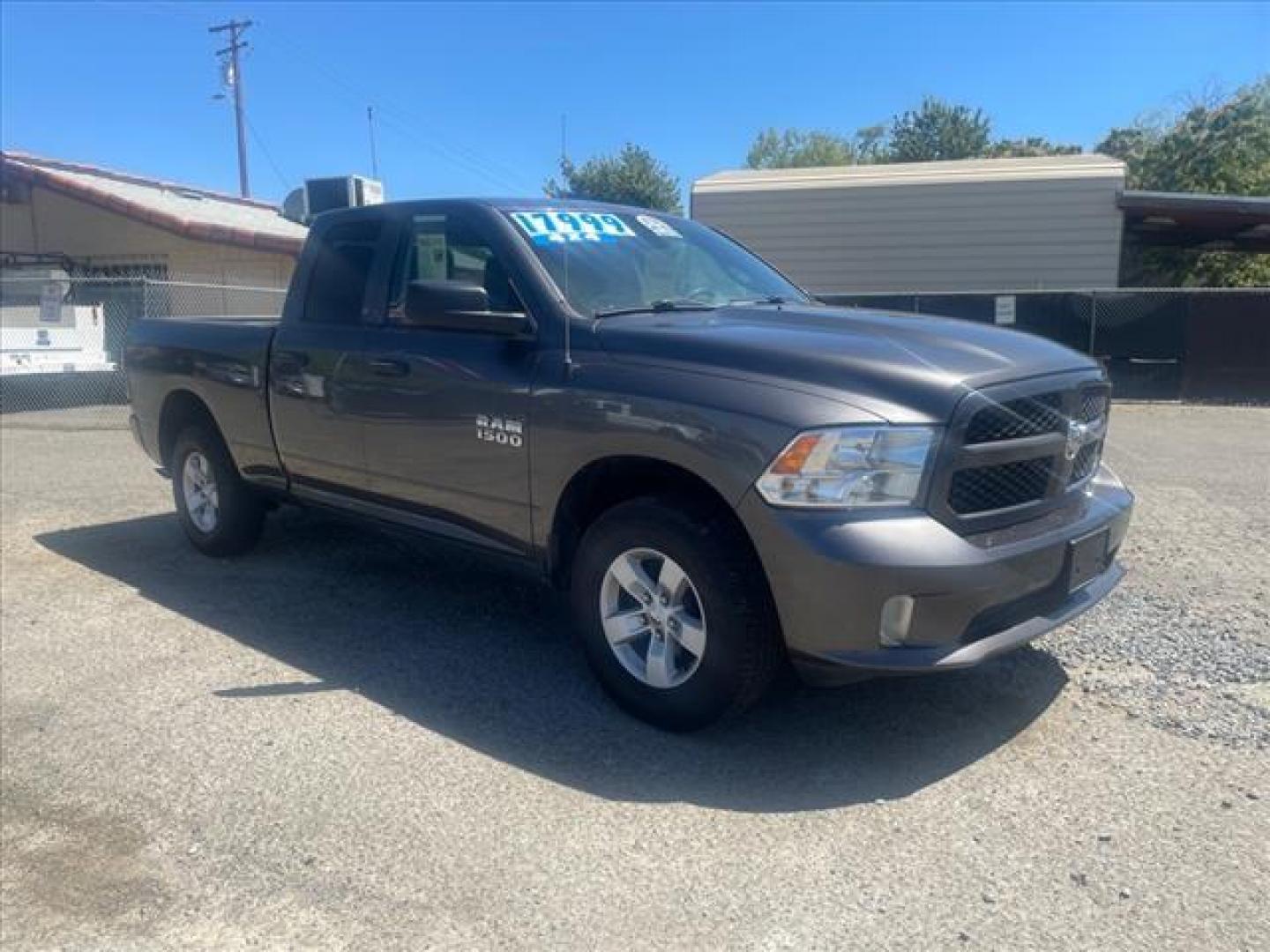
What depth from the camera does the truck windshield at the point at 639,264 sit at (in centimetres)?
429

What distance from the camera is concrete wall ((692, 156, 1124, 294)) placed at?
1622 centimetres

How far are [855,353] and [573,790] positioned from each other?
175 centimetres

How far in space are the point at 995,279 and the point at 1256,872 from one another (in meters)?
15.2

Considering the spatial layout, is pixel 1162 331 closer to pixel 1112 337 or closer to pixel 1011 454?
pixel 1112 337

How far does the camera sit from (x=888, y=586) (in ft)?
10.4

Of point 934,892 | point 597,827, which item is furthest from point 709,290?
point 934,892

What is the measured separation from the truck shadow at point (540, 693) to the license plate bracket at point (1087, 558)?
57cm

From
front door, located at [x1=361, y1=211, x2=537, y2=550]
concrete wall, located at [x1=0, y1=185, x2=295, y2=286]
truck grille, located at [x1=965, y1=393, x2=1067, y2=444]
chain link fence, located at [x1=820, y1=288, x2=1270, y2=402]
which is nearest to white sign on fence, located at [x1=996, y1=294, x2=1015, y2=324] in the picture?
chain link fence, located at [x1=820, y1=288, x2=1270, y2=402]

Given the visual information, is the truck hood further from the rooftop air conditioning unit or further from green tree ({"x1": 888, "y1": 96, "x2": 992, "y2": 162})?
green tree ({"x1": 888, "y1": 96, "x2": 992, "y2": 162})

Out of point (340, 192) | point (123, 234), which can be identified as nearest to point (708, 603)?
point (340, 192)

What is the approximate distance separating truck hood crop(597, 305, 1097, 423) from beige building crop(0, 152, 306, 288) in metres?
17.3

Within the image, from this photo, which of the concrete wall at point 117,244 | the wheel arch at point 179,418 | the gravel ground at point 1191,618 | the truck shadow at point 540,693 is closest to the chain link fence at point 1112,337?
the concrete wall at point 117,244

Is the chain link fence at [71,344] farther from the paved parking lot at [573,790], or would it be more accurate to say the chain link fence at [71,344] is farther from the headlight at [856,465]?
the headlight at [856,465]

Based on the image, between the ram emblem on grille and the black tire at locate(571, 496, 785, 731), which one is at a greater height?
the ram emblem on grille
